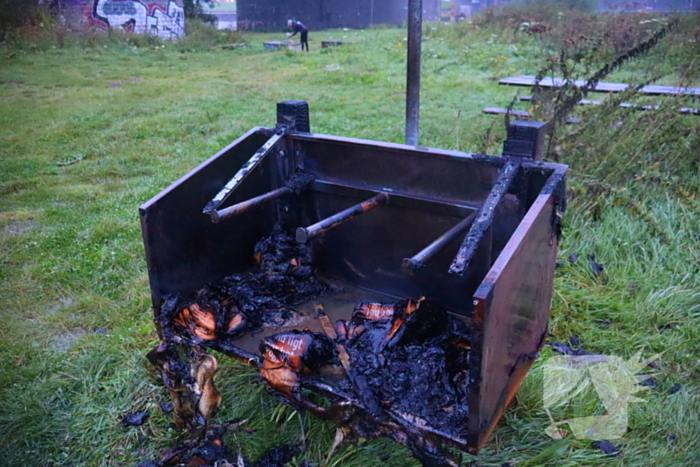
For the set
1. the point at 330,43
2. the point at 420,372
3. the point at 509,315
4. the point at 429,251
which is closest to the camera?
the point at 509,315

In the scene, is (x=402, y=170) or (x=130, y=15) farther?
(x=130, y=15)

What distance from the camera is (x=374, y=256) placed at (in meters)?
2.70

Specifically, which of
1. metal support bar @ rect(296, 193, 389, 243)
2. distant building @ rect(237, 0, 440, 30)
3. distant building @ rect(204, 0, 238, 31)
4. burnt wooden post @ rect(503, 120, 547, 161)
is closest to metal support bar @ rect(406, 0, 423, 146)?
metal support bar @ rect(296, 193, 389, 243)

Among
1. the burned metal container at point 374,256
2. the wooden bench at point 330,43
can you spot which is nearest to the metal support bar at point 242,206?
the burned metal container at point 374,256

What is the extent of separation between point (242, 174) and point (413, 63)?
1.14m

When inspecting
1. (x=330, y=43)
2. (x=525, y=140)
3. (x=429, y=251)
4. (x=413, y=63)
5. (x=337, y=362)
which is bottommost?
(x=337, y=362)

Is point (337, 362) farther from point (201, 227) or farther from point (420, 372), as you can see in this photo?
point (201, 227)

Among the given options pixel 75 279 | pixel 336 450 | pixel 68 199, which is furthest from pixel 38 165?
pixel 336 450

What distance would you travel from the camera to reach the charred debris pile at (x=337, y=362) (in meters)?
1.79

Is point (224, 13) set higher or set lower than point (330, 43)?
higher

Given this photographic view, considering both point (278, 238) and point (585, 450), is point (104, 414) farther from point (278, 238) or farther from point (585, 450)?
point (585, 450)

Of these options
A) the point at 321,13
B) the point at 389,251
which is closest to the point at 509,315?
the point at 389,251

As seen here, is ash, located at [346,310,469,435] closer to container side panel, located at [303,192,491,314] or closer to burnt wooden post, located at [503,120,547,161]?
container side panel, located at [303,192,491,314]

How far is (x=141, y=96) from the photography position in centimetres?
716
